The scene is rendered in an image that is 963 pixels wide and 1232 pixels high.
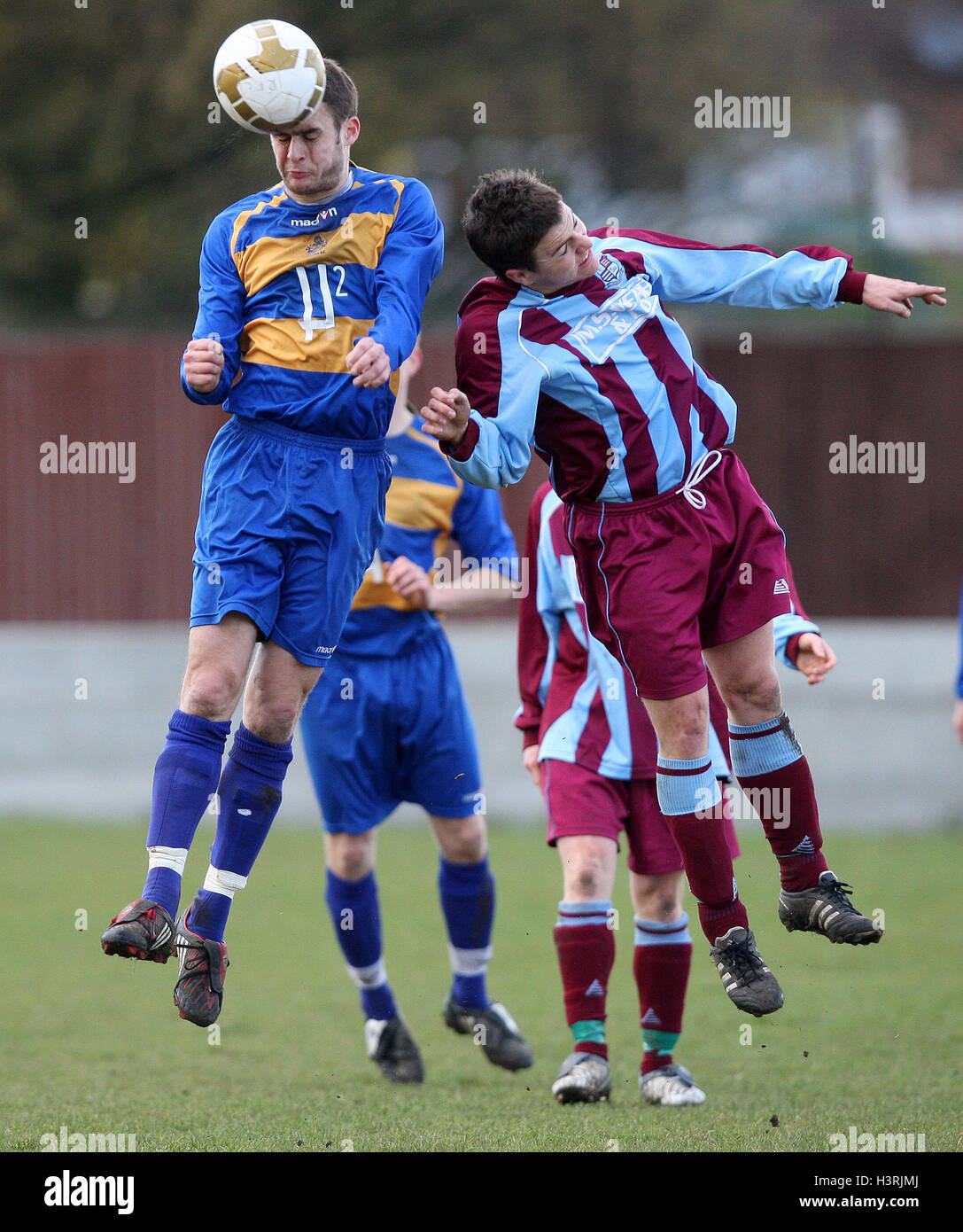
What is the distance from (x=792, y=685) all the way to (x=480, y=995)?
6535 mm

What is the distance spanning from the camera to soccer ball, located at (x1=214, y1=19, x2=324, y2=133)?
180 inches

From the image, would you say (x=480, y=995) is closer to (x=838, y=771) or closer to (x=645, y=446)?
(x=645, y=446)

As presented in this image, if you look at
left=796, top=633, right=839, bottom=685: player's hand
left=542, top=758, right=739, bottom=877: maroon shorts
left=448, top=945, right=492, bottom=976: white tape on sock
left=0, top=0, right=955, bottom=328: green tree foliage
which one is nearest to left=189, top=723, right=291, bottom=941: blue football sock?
A: left=542, top=758, right=739, bottom=877: maroon shorts

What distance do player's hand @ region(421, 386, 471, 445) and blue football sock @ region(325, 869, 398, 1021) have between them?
2.86 m

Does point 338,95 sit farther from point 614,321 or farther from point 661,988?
point 661,988

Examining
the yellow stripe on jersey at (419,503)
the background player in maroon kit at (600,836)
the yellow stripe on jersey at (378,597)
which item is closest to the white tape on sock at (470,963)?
the background player in maroon kit at (600,836)

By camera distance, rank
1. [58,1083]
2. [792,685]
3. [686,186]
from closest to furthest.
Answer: [58,1083] < [792,685] < [686,186]

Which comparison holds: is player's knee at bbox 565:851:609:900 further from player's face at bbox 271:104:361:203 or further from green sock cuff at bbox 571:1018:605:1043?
player's face at bbox 271:104:361:203

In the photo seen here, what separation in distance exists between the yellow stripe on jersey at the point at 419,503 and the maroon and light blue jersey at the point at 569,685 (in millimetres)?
726

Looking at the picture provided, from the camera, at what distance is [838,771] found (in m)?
13.2

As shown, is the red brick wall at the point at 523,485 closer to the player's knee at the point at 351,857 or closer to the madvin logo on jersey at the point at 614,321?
the player's knee at the point at 351,857

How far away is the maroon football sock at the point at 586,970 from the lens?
6.05 metres

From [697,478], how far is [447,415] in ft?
2.90
